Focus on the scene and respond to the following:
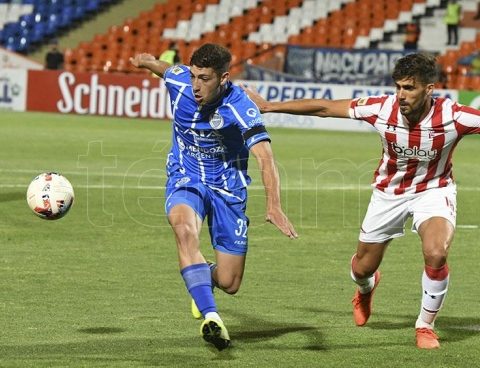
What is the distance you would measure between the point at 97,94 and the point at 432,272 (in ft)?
77.5

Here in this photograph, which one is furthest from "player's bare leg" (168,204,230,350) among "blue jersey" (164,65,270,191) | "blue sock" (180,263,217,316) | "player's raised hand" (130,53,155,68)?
"player's raised hand" (130,53,155,68)

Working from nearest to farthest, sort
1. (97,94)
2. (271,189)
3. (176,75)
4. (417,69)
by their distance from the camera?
(271,189) < (417,69) < (176,75) < (97,94)

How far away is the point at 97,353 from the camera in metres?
6.73

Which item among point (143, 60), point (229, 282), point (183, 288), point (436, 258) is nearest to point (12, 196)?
point (183, 288)

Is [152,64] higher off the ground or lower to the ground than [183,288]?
higher

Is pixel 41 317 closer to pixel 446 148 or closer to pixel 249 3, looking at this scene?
pixel 446 148

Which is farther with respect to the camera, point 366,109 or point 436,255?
point 366,109

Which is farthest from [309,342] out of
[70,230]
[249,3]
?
[249,3]

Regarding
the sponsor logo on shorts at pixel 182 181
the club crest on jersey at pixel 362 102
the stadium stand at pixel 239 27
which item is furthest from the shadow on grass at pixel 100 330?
the stadium stand at pixel 239 27

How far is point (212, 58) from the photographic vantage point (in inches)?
283

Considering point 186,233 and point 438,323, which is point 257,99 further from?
point 438,323

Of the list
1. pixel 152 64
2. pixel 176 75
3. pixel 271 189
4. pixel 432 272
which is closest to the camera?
pixel 271 189

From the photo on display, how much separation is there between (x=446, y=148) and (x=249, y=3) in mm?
30880

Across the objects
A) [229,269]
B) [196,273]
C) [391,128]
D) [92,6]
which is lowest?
[229,269]
